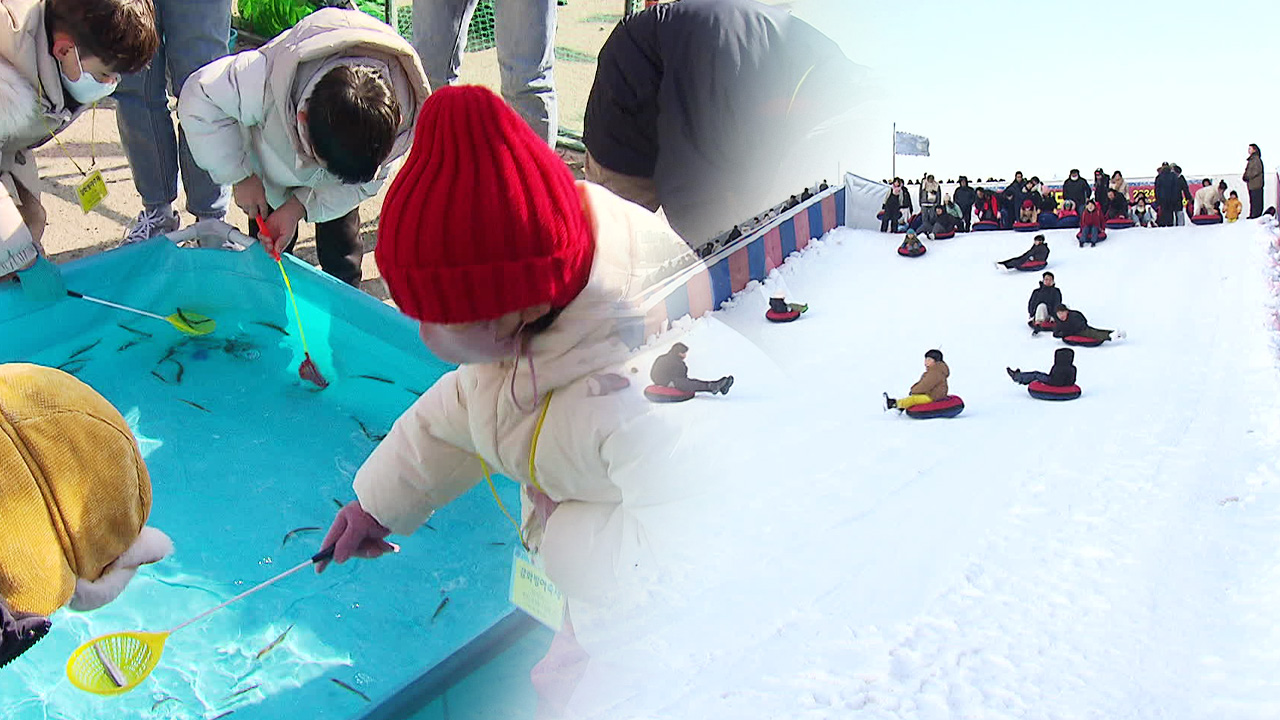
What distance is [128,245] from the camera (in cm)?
203

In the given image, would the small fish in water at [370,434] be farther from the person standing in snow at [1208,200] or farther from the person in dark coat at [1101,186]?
the person standing in snow at [1208,200]

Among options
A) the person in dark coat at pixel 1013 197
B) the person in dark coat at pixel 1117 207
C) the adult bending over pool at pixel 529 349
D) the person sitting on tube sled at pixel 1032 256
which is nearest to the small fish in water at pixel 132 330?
the adult bending over pool at pixel 529 349

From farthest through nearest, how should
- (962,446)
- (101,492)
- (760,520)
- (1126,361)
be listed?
(1126,361), (962,446), (760,520), (101,492)

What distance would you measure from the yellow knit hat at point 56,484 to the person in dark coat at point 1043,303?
135 inches

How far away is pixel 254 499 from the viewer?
1.61 metres

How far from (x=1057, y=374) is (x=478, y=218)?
2.91 meters

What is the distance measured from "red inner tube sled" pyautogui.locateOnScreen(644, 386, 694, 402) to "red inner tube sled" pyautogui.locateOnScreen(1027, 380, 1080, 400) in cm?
267

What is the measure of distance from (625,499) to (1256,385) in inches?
107

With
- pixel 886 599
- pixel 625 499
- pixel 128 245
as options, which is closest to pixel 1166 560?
pixel 886 599

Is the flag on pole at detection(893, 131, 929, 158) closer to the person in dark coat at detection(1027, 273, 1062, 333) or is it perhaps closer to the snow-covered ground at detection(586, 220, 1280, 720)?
the snow-covered ground at detection(586, 220, 1280, 720)

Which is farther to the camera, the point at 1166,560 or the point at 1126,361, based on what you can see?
the point at 1126,361

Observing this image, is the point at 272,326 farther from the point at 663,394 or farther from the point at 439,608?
the point at 663,394

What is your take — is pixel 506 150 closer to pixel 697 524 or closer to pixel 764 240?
pixel 697 524

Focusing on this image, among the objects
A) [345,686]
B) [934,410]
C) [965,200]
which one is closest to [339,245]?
[345,686]
